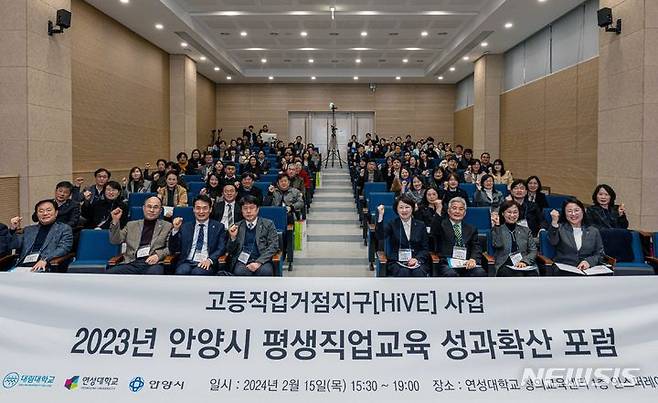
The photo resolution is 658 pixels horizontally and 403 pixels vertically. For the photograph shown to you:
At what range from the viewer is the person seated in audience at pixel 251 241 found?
175 inches

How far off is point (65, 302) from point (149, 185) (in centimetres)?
545

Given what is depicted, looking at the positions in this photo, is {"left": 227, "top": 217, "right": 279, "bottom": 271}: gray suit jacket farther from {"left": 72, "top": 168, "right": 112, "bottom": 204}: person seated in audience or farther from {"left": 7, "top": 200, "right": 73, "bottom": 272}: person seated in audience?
{"left": 72, "top": 168, "right": 112, "bottom": 204}: person seated in audience

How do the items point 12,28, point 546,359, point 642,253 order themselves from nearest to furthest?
point 546,359
point 642,253
point 12,28

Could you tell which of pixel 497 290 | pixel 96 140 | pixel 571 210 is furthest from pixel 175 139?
pixel 497 290

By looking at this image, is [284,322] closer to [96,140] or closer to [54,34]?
[54,34]

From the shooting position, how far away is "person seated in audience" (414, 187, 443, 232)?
17.3ft

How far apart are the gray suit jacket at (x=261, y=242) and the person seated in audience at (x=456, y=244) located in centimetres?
139

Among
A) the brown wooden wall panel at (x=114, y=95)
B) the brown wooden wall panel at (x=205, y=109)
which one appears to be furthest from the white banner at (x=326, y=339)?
the brown wooden wall panel at (x=205, y=109)

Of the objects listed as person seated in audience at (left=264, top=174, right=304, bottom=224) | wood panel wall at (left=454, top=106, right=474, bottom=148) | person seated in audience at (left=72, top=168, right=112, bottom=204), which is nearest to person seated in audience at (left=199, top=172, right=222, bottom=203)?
person seated in audience at (left=264, top=174, right=304, bottom=224)

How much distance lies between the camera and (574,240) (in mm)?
4445

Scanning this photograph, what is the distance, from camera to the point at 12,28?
657 cm

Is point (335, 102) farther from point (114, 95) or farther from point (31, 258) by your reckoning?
point (31, 258)

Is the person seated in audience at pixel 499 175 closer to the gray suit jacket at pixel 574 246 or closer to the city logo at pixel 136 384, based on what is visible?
the gray suit jacket at pixel 574 246

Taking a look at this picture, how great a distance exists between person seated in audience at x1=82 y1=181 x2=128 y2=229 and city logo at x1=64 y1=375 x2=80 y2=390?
3.55m
